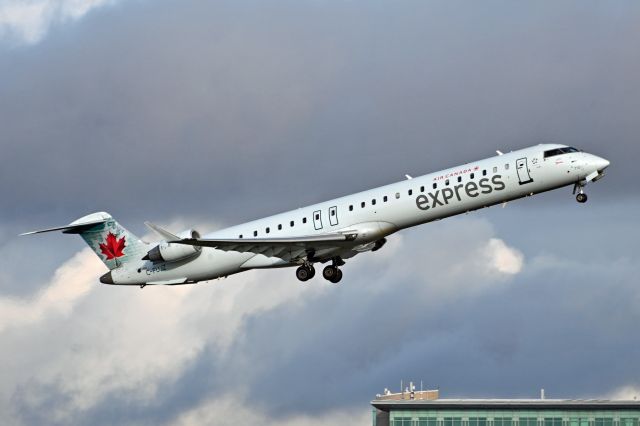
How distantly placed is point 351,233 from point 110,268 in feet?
46.7

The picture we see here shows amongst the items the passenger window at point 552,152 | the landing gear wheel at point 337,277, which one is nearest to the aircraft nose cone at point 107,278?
the landing gear wheel at point 337,277

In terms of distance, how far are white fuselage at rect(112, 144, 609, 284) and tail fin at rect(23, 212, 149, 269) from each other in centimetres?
534

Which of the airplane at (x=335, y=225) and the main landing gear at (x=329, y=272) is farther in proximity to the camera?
the main landing gear at (x=329, y=272)

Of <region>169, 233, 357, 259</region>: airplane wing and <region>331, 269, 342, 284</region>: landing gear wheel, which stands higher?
<region>169, 233, 357, 259</region>: airplane wing

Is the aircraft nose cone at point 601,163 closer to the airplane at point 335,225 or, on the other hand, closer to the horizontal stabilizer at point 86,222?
the airplane at point 335,225

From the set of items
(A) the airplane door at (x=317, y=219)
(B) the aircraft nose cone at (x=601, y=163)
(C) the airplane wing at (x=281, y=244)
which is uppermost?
(B) the aircraft nose cone at (x=601, y=163)

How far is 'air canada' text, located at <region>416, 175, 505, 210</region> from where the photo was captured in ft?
214

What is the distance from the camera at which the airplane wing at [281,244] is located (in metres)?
67.4

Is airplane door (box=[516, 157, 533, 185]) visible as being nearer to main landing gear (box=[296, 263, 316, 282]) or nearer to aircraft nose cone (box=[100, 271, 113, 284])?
main landing gear (box=[296, 263, 316, 282])

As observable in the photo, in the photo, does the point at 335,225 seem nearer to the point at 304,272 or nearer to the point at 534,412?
the point at 304,272

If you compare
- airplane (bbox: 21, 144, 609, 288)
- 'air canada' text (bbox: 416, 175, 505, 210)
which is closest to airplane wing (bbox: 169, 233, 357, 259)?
airplane (bbox: 21, 144, 609, 288)

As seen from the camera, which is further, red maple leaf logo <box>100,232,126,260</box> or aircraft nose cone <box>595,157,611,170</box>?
red maple leaf logo <box>100,232,126,260</box>

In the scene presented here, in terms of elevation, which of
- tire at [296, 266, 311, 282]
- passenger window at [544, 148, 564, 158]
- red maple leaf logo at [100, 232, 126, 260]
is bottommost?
A: tire at [296, 266, 311, 282]

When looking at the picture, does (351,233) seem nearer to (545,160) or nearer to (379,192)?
(379,192)
